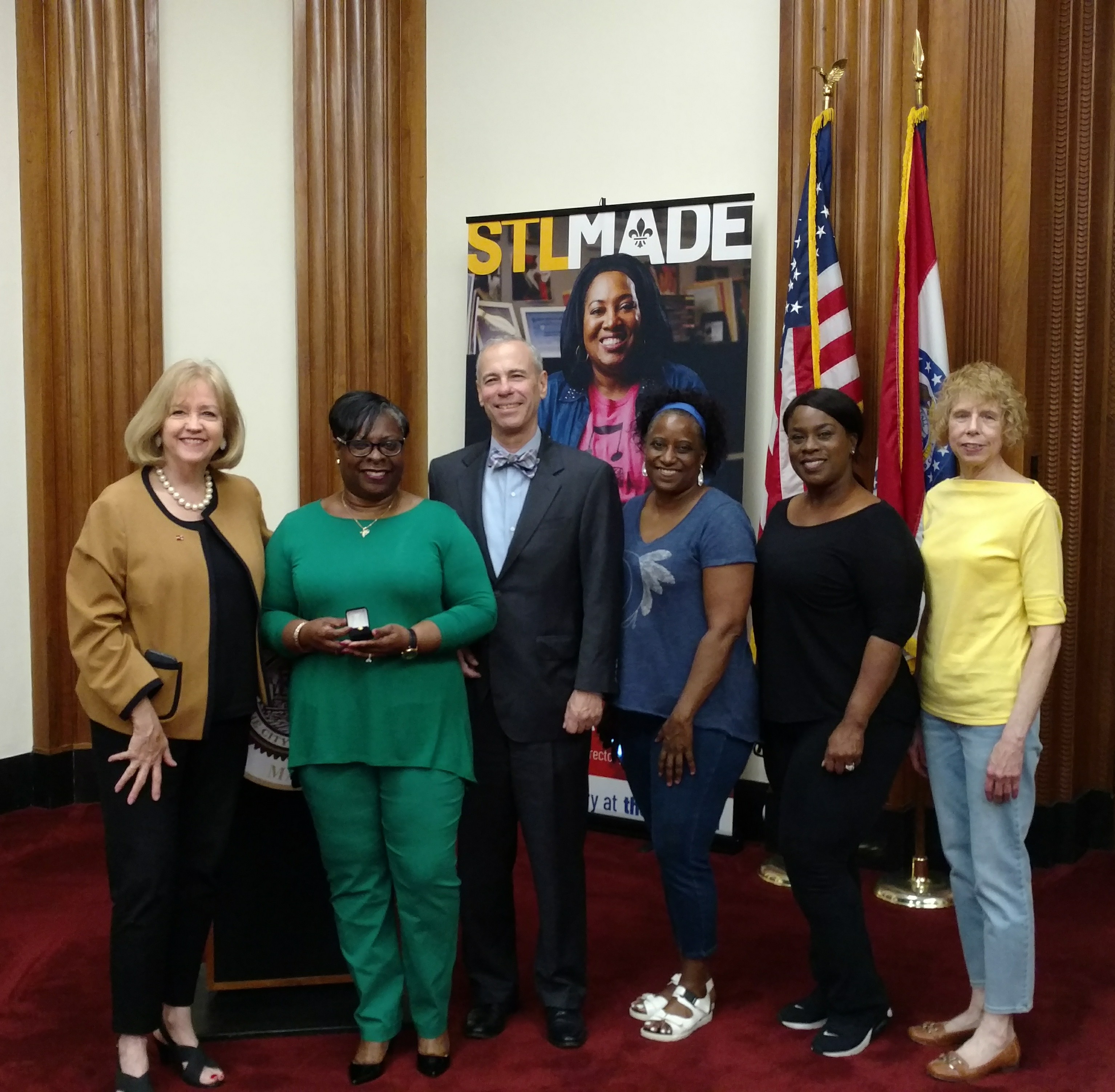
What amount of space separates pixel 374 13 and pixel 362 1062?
418 centimetres

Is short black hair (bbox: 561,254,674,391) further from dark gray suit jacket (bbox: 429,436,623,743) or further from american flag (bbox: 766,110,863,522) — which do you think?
dark gray suit jacket (bbox: 429,436,623,743)

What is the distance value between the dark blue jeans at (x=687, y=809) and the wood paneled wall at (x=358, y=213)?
8.48 feet

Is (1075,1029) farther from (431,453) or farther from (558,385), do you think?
(431,453)

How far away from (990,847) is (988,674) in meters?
→ 0.39

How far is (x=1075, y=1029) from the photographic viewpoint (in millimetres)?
3037

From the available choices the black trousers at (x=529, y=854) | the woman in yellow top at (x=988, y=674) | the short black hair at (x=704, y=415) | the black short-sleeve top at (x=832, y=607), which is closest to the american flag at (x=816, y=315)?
the short black hair at (x=704, y=415)

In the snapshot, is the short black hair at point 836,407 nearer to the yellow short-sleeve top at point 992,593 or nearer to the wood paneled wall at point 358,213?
the yellow short-sleeve top at point 992,593

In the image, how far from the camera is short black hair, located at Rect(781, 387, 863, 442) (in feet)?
9.00

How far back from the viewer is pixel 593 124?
Result: 4855 mm

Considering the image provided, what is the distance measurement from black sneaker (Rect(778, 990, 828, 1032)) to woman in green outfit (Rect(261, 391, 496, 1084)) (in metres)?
0.86

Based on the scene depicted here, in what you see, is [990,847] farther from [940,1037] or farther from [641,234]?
[641,234]

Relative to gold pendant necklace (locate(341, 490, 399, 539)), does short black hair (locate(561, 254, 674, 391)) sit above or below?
above

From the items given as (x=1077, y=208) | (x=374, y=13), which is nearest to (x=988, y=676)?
(x=1077, y=208)

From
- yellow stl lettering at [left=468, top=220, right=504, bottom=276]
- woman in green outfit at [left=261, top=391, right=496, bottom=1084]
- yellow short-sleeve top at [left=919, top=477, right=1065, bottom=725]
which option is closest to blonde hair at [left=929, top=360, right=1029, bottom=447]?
yellow short-sleeve top at [left=919, top=477, right=1065, bottom=725]
